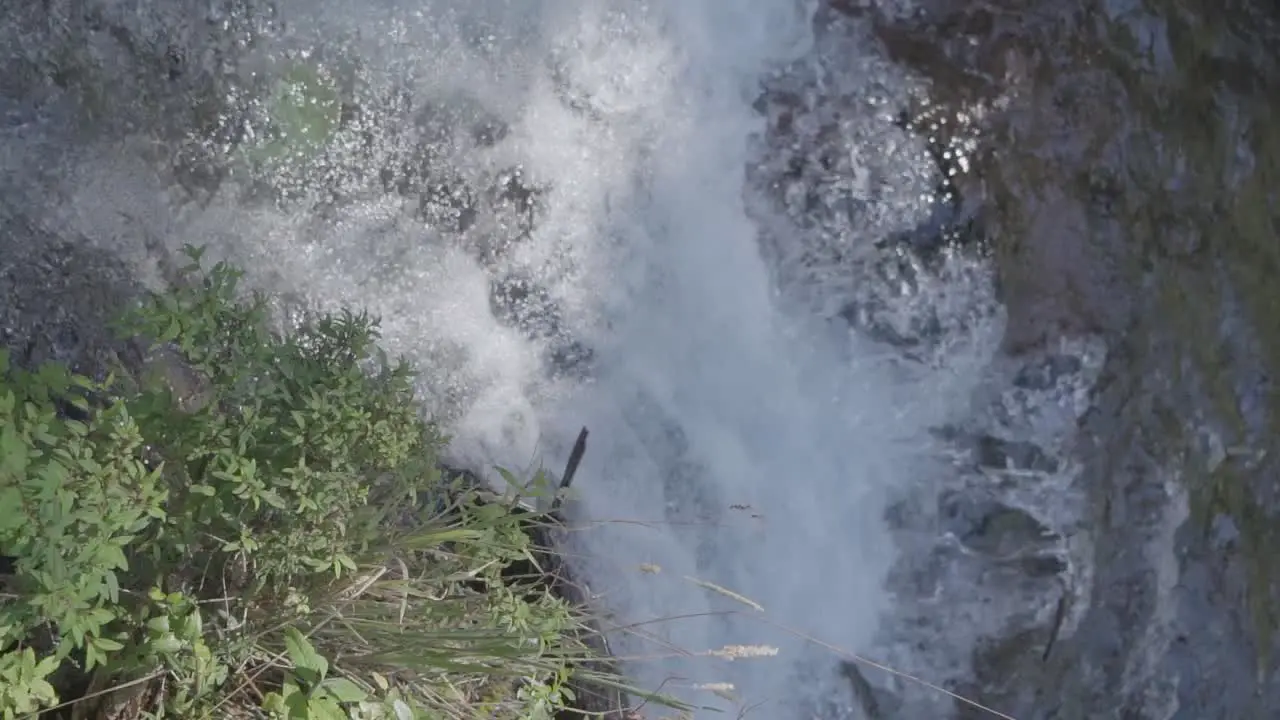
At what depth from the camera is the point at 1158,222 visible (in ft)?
10.6

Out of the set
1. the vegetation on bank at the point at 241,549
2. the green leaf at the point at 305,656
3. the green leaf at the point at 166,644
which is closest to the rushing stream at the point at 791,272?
the vegetation on bank at the point at 241,549

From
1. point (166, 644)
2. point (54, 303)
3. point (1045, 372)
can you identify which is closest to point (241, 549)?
point (166, 644)

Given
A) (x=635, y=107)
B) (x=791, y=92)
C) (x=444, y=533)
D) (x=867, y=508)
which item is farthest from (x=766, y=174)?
(x=444, y=533)

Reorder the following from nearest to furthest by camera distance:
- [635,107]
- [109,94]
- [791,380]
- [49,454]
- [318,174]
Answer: [49,454], [109,94], [318,174], [635,107], [791,380]

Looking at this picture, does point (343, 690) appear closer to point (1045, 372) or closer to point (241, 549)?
point (241, 549)

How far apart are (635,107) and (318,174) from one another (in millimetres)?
885

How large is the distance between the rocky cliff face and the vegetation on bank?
1990mm

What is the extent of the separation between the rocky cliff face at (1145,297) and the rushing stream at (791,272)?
0.01 meters

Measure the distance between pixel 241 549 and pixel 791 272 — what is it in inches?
71.9

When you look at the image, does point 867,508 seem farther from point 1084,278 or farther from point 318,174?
point 318,174

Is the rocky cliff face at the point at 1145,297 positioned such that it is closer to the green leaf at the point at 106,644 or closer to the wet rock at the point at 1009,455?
the wet rock at the point at 1009,455

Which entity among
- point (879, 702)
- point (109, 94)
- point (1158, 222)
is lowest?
point (879, 702)

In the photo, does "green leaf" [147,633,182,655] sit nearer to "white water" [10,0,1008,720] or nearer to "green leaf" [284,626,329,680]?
"green leaf" [284,626,329,680]

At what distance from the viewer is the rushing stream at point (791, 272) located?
2.31 meters
